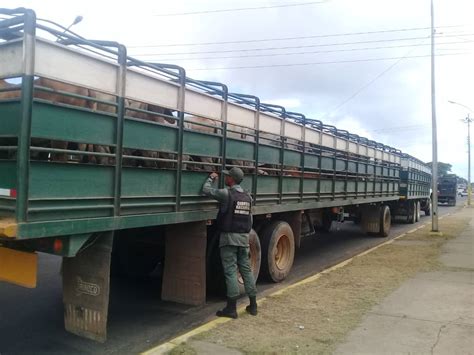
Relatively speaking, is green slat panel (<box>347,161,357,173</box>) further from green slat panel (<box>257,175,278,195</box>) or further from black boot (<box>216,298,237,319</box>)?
black boot (<box>216,298,237,319</box>)

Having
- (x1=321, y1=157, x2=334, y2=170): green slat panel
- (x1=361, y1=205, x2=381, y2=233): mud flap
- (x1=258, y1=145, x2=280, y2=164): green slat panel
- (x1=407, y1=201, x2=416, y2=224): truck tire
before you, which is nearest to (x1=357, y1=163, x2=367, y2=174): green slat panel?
(x1=321, y1=157, x2=334, y2=170): green slat panel

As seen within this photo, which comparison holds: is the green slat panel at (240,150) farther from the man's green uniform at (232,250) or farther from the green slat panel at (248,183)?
the man's green uniform at (232,250)

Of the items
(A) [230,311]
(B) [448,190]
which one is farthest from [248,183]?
(B) [448,190]

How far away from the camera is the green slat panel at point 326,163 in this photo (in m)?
9.15

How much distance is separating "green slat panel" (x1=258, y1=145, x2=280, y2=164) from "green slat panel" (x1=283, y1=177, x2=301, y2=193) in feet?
1.40

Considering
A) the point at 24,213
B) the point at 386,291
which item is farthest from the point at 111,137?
the point at 386,291

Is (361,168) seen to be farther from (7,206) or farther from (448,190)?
(448,190)

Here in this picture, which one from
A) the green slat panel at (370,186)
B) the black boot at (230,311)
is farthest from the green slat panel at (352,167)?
the black boot at (230,311)

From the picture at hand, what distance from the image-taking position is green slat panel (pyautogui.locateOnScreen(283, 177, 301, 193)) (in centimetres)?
766

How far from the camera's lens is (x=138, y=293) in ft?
22.1

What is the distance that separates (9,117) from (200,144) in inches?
91.3

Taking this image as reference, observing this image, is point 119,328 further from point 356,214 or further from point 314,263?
point 356,214

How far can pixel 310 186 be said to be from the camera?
8625mm

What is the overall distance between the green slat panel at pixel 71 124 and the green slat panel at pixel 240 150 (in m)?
2.12
